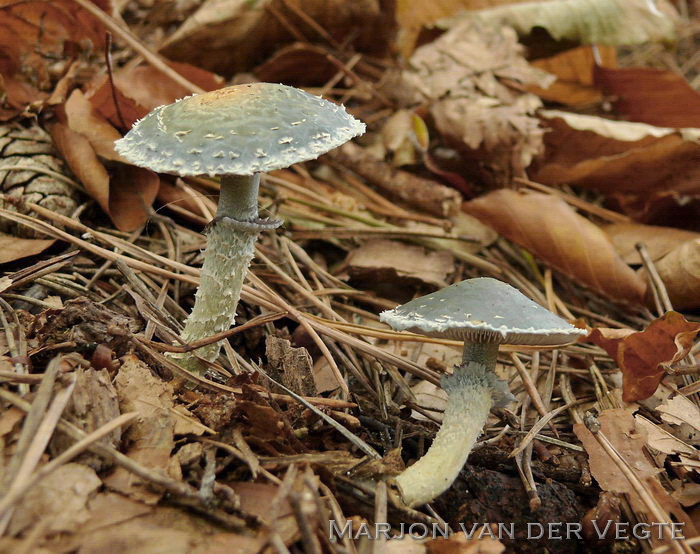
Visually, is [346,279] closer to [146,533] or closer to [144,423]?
[144,423]

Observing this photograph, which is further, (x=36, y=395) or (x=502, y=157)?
(x=502, y=157)

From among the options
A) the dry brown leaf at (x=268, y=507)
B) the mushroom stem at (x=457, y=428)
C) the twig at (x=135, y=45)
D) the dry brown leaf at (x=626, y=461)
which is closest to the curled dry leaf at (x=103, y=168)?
the twig at (x=135, y=45)

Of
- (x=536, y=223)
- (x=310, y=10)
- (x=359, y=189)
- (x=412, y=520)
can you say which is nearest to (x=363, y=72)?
(x=310, y=10)

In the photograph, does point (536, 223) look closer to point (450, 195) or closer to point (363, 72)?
point (450, 195)

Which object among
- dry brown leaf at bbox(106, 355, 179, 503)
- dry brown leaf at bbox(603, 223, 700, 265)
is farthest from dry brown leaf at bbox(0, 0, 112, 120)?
dry brown leaf at bbox(603, 223, 700, 265)

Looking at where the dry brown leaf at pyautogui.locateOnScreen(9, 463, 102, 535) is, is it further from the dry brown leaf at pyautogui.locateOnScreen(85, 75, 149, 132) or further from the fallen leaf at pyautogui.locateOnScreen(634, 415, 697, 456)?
the dry brown leaf at pyautogui.locateOnScreen(85, 75, 149, 132)

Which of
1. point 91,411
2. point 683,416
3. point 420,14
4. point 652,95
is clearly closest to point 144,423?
point 91,411
